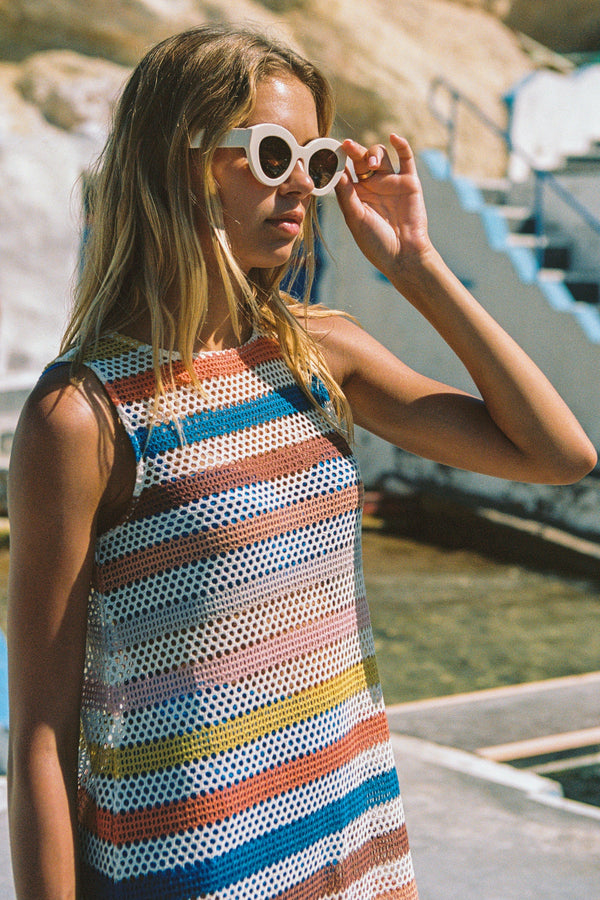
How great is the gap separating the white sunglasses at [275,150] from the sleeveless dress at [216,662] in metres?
0.23

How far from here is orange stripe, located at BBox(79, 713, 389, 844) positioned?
1174mm

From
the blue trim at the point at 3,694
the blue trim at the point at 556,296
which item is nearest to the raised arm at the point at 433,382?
the blue trim at the point at 3,694

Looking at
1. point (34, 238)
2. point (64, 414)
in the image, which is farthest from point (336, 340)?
point (34, 238)

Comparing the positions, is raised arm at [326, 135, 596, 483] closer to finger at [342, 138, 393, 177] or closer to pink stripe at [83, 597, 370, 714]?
finger at [342, 138, 393, 177]

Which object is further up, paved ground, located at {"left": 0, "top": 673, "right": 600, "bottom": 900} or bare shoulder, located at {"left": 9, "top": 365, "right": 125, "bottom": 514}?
bare shoulder, located at {"left": 9, "top": 365, "right": 125, "bottom": 514}

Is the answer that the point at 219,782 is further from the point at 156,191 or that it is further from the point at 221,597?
the point at 156,191

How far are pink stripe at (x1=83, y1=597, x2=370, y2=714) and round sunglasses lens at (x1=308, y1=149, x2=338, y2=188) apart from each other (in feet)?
1.79

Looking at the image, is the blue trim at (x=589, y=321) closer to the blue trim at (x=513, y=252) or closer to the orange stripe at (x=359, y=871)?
the blue trim at (x=513, y=252)

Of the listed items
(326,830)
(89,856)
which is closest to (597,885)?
(326,830)

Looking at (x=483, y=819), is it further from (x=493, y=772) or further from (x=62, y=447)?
(x=62, y=447)

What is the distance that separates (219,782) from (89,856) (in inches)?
6.9

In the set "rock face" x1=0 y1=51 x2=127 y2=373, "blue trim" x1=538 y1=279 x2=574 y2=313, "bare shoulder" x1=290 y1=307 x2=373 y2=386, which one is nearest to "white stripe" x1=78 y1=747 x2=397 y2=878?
"bare shoulder" x1=290 y1=307 x2=373 y2=386

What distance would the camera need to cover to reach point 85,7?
1304 cm

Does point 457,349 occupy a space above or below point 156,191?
below
